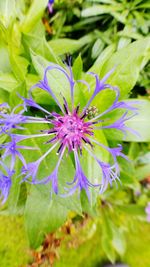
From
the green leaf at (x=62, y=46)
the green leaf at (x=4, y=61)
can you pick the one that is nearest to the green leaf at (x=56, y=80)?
the green leaf at (x=4, y=61)

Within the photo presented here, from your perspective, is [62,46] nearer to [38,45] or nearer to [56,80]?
[38,45]

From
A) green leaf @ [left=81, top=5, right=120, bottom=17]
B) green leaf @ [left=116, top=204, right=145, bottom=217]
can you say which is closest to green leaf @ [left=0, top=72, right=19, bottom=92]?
green leaf @ [left=81, top=5, right=120, bottom=17]

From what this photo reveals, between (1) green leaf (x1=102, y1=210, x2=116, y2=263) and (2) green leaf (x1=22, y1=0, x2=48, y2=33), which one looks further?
(1) green leaf (x1=102, y1=210, x2=116, y2=263)

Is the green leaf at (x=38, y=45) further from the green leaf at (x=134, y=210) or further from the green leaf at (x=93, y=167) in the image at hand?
the green leaf at (x=134, y=210)

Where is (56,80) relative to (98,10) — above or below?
below

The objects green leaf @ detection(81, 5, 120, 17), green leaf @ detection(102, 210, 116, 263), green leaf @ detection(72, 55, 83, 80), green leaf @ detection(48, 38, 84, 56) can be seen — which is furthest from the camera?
green leaf @ detection(102, 210, 116, 263)

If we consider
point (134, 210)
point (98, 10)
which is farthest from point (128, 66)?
point (134, 210)

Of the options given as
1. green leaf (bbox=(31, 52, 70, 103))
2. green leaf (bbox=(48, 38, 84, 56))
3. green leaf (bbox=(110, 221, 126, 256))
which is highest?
green leaf (bbox=(48, 38, 84, 56))

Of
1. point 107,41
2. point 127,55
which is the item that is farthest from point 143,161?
point 127,55

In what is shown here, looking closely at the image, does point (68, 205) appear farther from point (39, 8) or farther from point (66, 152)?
point (39, 8)

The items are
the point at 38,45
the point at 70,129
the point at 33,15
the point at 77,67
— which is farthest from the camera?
the point at 33,15

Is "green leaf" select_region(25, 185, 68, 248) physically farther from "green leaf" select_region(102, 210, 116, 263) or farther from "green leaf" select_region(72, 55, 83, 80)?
"green leaf" select_region(102, 210, 116, 263)
